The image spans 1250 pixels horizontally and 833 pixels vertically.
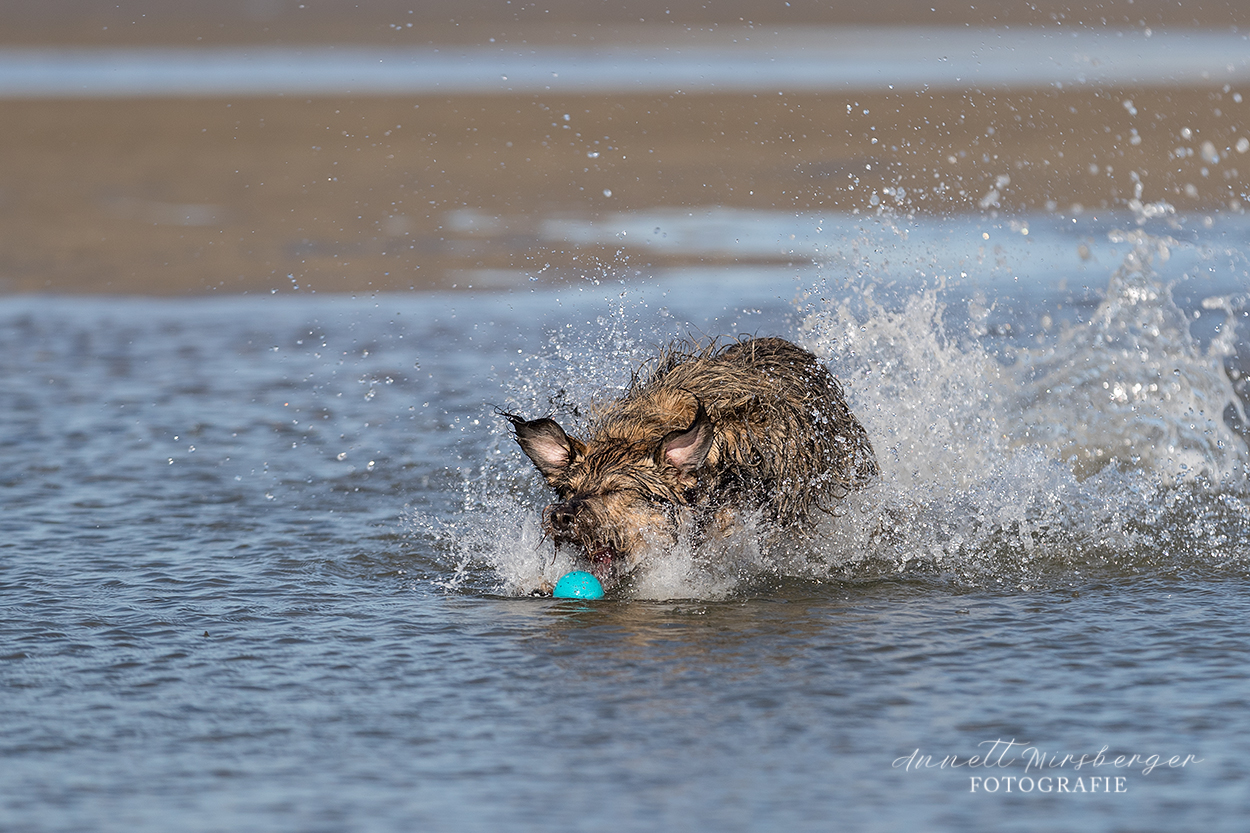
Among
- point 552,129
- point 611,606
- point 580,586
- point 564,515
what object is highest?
point 552,129

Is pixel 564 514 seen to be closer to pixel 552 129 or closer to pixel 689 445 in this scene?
pixel 689 445

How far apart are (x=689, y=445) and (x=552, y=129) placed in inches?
842

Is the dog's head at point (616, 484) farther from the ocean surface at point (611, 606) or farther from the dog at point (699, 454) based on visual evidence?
the ocean surface at point (611, 606)

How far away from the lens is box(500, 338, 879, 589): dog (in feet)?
23.9

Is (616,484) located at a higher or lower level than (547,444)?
lower

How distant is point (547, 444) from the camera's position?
24.4 feet

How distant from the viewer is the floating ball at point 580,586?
750 cm

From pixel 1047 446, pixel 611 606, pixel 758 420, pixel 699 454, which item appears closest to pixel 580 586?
pixel 611 606

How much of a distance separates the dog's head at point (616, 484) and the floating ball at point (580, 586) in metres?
0.05

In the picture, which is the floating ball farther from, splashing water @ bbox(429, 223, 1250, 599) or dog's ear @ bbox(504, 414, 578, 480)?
dog's ear @ bbox(504, 414, 578, 480)

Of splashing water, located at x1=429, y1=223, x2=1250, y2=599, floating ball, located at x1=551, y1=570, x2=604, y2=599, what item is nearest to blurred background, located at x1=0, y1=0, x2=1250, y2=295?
splashing water, located at x1=429, y1=223, x2=1250, y2=599

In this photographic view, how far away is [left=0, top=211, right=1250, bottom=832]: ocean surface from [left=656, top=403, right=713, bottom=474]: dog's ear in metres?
0.50

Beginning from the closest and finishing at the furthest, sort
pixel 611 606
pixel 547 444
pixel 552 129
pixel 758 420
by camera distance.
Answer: pixel 547 444 < pixel 611 606 < pixel 758 420 < pixel 552 129

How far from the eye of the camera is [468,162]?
994 inches
